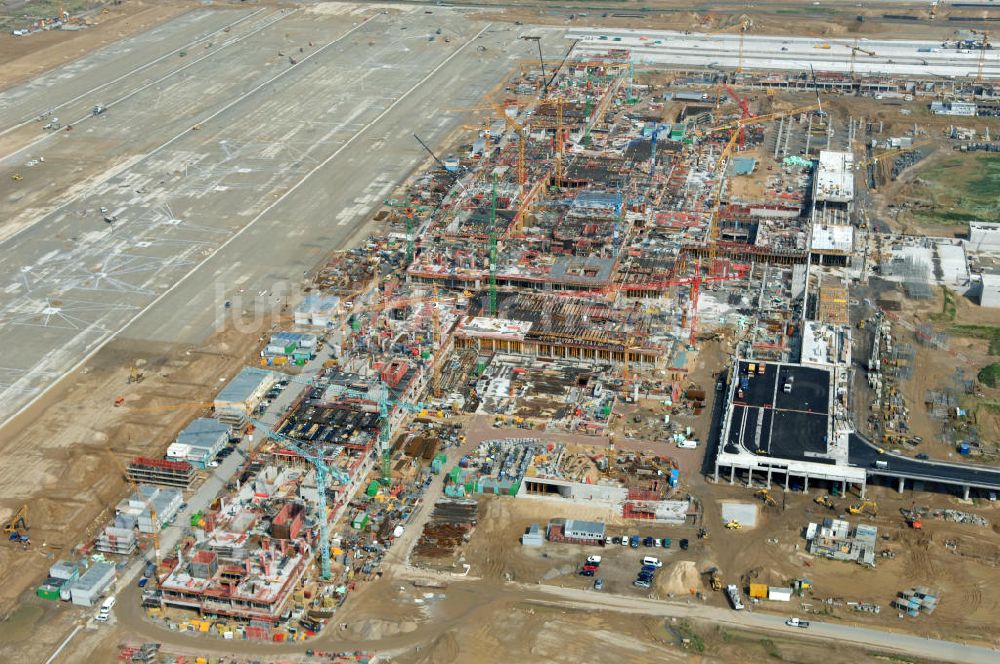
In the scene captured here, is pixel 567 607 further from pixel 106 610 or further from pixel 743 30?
pixel 743 30

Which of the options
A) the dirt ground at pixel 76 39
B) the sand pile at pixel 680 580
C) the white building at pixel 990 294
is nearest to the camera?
the sand pile at pixel 680 580

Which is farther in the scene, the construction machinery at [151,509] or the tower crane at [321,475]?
the construction machinery at [151,509]

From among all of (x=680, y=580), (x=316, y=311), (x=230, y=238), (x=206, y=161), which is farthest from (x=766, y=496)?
(x=206, y=161)

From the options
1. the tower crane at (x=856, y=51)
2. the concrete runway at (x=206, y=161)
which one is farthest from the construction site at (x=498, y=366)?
the tower crane at (x=856, y=51)

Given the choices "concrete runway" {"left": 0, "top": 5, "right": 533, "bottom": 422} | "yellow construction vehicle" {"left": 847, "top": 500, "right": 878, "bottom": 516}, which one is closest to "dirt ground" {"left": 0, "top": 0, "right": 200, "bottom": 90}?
"concrete runway" {"left": 0, "top": 5, "right": 533, "bottom": 422}

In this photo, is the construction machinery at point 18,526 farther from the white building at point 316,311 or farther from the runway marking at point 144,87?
the runway marking at point 144,87

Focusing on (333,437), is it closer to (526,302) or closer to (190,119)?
(526,302)
